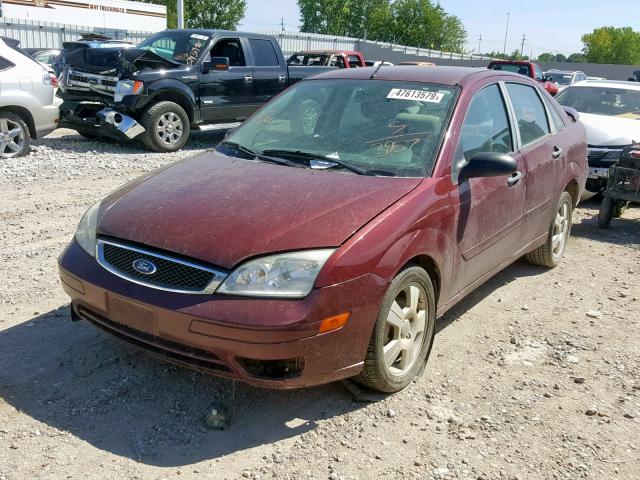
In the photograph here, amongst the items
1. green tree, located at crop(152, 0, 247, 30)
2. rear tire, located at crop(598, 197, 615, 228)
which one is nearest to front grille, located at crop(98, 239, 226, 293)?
rear tire, located at crop(598, 197, 615, 228)

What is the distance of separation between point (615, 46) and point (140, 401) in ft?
326

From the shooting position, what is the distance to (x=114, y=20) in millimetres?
39281

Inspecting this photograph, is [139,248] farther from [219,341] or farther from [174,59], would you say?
[174,59]

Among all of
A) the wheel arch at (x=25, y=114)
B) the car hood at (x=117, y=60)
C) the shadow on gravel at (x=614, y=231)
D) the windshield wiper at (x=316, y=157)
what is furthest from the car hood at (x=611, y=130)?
the wheel arch at (x=25, y=114)

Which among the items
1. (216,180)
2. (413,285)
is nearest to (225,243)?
(216,180)

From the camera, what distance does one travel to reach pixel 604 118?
9148 millimetres

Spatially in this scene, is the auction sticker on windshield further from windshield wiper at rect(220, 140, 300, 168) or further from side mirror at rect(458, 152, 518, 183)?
windshield wiper at rect(220, 140, 300, 168)

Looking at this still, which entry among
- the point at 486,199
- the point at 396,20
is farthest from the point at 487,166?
the point at 396,20

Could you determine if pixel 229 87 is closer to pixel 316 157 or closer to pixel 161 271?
pixel 316 157

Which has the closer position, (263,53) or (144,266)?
(144,266)

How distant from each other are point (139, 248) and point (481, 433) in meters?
1.94

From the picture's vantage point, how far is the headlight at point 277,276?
2922 mm

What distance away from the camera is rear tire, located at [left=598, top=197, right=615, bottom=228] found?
720 cm

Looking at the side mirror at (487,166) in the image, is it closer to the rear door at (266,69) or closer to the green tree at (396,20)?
the rear door at (266,69)
